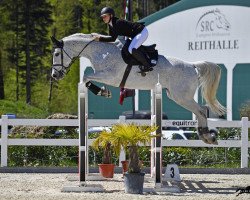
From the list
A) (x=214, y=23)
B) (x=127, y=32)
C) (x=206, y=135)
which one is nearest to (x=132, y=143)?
(x=127, y=32)

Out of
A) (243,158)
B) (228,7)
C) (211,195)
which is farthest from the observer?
A: (228,7)

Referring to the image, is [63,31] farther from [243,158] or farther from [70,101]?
[243,158]

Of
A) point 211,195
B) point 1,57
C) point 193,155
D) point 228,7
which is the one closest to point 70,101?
point 1,57

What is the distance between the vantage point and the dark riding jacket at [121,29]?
10.9 metres

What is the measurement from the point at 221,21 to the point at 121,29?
19.0 metres

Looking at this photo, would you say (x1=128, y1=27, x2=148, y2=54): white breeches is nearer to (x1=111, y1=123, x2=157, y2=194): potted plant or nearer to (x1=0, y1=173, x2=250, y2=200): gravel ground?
(x1=111, y1=123, x2=157, y2=194): potted plant

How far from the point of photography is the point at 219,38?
2934cm

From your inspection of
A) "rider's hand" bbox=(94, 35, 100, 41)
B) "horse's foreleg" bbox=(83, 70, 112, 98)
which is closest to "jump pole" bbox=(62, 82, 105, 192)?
"horse's foreleg" bbox=(83, 70, 112, 98)

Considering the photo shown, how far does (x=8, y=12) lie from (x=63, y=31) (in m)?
4.09

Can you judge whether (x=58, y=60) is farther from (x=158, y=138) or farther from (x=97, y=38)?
(x=158, y=138)

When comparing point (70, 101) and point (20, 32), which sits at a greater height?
point (20, 32)

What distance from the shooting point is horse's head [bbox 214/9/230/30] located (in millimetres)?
29078

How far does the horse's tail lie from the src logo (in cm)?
1760

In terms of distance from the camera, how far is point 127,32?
1095 cm
